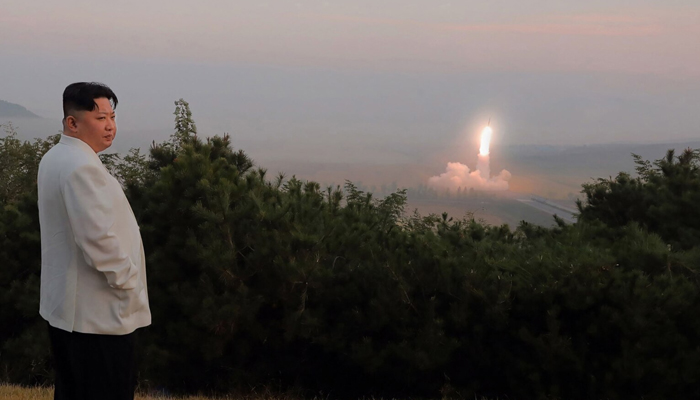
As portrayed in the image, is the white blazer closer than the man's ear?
Yes

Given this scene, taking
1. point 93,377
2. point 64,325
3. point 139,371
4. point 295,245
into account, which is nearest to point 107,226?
point 64,325

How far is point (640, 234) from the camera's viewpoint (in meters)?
7.67

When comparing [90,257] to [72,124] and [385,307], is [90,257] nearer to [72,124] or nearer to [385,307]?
[72,124]

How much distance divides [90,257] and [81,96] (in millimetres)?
854

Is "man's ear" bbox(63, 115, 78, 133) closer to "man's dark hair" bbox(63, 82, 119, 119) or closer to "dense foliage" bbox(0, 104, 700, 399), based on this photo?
"man's dark hair" bbox(63, 82, 119, 119)

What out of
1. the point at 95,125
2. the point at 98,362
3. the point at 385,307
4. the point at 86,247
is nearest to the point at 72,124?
the point at 95,125

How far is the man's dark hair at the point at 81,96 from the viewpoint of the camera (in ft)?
12.0

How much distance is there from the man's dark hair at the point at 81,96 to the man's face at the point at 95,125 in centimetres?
2

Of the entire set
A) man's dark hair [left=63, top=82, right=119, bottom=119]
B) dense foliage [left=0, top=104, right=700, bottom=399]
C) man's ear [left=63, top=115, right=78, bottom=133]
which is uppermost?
man's dark hair [left=63, top=82, right=119, bottom=119]

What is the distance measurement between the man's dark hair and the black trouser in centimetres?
117

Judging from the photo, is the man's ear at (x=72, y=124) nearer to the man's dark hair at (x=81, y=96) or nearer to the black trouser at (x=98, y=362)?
the man's dark hair at (x=81, y=96)

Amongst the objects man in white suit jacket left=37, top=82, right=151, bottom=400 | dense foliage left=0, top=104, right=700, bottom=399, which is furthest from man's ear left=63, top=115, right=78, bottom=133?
dense foliage left=0, top=104, right=700, bottom=399

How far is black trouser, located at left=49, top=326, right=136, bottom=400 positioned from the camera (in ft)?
12.0

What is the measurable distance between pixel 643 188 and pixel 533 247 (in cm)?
366
